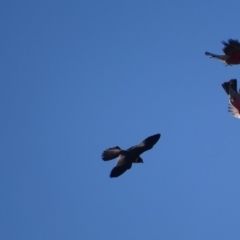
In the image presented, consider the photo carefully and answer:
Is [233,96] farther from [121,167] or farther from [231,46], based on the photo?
[121,167]

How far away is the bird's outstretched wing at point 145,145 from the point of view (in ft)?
41.2

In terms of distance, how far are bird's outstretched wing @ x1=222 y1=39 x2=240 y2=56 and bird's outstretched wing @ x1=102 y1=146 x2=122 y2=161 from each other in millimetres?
4015

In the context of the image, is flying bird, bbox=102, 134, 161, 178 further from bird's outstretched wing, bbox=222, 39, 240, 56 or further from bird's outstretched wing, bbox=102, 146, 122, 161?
bird's outstretched wing, bbox=222, 39, 240, 56

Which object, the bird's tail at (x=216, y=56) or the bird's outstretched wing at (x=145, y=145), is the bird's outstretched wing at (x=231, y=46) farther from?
the bird's outstretched wing at (x=145, y=145)

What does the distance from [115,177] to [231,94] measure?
3478 millimetres

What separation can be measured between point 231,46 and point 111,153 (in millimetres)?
4427

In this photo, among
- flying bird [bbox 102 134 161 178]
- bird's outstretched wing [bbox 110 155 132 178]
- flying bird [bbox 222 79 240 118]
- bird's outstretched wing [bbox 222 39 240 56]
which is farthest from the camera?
flying bird [bbox 102 134 161 178]

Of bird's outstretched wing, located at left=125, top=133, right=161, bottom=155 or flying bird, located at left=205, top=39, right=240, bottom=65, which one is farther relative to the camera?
bird's outstretched wing, located at left=125, top=133, right=161, bottom=155

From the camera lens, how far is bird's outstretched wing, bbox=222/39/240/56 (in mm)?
10109

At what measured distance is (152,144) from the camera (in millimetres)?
12633

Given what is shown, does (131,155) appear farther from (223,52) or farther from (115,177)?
(223,52)

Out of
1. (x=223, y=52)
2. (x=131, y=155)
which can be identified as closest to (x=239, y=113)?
(x=223, y=52)

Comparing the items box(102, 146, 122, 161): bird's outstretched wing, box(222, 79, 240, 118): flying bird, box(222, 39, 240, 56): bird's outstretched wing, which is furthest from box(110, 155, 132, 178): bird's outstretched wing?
box(222, 39, 240, 56): bird's outstretched wing

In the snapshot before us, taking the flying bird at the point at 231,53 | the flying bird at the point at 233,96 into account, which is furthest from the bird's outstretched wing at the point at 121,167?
the flying bird at the point at 231,53
